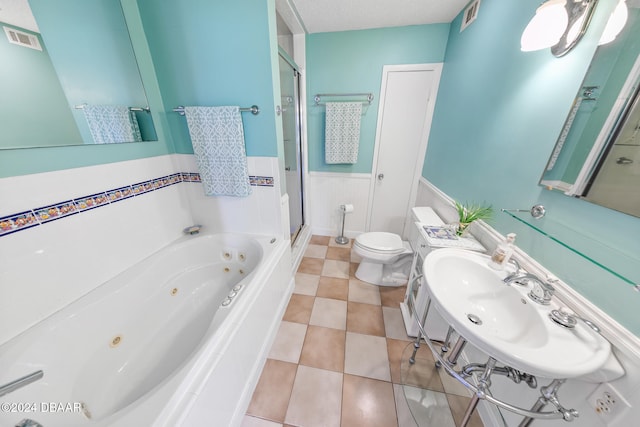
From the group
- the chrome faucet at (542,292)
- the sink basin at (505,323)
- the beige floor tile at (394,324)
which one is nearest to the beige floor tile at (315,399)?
the beige floor tile at (394,324)

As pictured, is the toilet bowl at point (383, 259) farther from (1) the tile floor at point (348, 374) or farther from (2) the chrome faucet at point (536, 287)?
(2) the chrome faucet at point (536, 287)

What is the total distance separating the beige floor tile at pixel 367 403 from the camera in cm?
105

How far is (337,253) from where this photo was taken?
2430 millimetres

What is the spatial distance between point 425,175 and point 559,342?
5.92 ft

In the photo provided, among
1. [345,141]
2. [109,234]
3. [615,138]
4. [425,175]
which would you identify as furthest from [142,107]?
[425,175]

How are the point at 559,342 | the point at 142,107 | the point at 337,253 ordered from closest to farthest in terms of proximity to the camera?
the point at 559,342, the point at 142,107, the point at 337,253

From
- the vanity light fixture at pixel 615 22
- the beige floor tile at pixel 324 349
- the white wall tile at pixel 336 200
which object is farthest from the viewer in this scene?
the white wall tile at pixel 336 200

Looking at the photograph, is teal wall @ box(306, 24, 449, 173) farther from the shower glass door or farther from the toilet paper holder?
the toilet paper holder

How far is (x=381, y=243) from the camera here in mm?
1907

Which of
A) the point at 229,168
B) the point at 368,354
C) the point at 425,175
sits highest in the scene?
the point at 229,168

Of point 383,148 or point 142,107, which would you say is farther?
point 383,148

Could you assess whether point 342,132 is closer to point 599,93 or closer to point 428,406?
point 599,93

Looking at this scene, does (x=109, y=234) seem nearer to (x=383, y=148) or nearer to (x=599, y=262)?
(x=599, y=262)

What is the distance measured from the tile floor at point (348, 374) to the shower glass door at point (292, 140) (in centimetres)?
91
